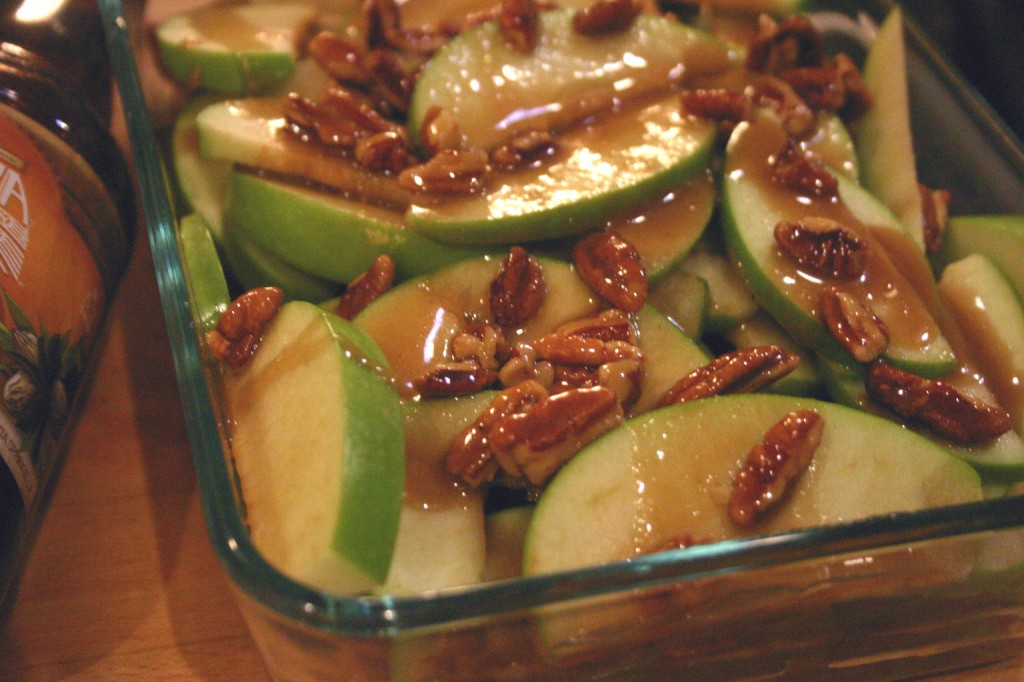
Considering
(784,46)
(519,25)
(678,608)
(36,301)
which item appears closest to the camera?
(678,608)

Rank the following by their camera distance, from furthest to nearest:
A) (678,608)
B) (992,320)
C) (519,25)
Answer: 1. (519,25)
2. (992,320)
3. (678,608)

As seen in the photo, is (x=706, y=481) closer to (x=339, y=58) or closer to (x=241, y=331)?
(x=241, y=331)

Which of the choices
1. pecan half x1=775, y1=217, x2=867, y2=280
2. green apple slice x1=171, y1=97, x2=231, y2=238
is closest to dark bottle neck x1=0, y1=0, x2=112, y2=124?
green apple slice x1=171, y1=97, x2=231, y2=238

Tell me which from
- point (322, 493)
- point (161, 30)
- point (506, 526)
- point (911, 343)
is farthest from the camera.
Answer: point (161, 30)

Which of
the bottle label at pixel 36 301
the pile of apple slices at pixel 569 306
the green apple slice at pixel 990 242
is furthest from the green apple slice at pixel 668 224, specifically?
the bottle label at pixel 36 301

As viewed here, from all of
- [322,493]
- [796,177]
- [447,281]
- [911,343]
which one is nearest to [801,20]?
[796,177]

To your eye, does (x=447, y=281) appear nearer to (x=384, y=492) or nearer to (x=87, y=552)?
(x=384, y=492)

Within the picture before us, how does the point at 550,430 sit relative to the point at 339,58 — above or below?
below

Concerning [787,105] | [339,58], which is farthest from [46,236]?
[787,105]
